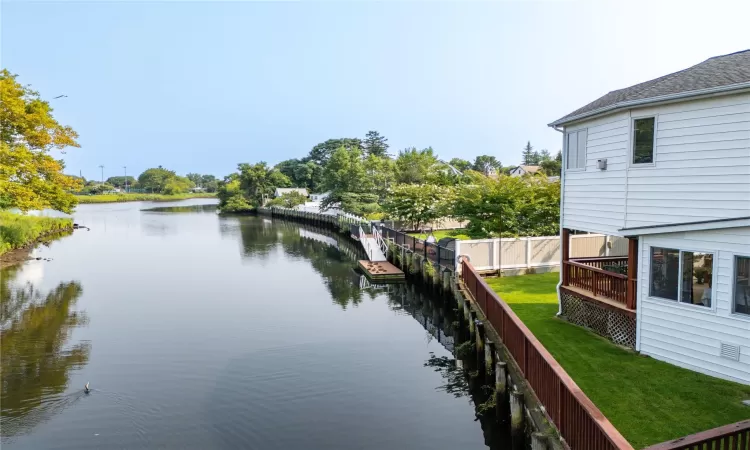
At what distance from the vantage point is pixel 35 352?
16.1 metres

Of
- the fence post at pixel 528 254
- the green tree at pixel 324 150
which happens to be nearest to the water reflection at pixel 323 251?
the fence post at pixel 528 254

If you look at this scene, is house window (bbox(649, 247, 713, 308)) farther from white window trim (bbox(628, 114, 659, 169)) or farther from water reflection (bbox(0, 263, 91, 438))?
water reflection (bbox(0, 263, 91, 438))

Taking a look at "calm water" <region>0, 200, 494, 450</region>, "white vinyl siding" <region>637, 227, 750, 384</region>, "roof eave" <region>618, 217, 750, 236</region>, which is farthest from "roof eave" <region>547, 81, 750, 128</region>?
"calm water" <region>0, 200, 494, 450</region>

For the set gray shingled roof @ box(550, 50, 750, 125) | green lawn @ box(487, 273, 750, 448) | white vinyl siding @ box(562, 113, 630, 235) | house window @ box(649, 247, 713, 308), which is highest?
gray shingled roof @ box(550, 50, 750, 125)

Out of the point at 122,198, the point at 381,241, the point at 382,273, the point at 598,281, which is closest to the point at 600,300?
the point at 598,281

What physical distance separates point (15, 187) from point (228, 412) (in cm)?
3191

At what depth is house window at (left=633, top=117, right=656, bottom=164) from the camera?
11305mm

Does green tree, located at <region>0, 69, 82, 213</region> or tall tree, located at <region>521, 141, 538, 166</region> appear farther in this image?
tall tree, located at <region>521, 141, 538, 166</region>

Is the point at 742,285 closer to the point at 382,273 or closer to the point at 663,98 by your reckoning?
the point at 663,98

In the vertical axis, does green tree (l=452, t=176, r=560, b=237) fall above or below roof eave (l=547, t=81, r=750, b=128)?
below

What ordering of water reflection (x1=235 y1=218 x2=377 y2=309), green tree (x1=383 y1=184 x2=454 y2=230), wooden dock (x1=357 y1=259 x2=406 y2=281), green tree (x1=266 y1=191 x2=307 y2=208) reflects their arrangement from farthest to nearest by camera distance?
green tree (x1=266 y1=191 x2=307 y2=208), green tree (x1=383 y1=184 x2=454 y2=230), wooden dock (x1=357 y1=259 x2=406 y2=281), water reflection (x1=235 y1=218 x2=377 y2=309)

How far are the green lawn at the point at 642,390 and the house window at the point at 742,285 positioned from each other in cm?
146

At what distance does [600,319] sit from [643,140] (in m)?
4.71

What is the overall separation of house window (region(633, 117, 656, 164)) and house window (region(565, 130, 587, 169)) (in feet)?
6.26
